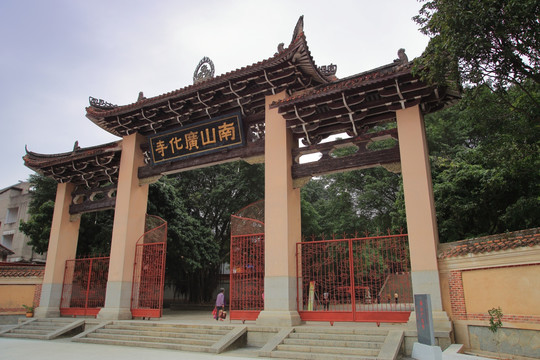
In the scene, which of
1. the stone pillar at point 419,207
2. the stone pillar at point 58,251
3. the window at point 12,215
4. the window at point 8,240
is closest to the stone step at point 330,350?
the stone pillar at point 419,207

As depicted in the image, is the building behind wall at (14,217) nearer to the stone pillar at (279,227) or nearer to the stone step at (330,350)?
the stone pillar at (279,227)

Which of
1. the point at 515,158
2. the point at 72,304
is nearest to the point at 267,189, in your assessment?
the point at 515,158

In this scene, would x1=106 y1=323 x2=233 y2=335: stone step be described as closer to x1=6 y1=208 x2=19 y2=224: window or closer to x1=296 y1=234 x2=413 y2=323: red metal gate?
x1=296 y1=234 x2=413 y2=323: red metal gate

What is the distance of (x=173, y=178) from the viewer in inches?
765

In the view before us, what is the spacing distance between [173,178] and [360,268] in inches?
554

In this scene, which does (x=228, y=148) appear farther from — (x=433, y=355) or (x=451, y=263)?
(x=433, y=355)

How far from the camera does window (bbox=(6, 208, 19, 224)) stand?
1049 inches

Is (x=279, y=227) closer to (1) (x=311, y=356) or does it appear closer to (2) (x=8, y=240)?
(1) (x=311, y=356)

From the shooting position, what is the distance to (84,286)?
1163cm

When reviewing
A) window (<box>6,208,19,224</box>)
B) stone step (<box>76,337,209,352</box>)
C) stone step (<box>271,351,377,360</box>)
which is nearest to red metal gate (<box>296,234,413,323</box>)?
stone step (<box>271,351,377,360</box>)

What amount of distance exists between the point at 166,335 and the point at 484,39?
25.0 ft

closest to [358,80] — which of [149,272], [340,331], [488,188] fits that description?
Answer: [340,331]

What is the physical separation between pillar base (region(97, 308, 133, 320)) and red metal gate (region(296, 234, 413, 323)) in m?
4.72

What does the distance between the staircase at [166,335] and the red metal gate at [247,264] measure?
0.71m
